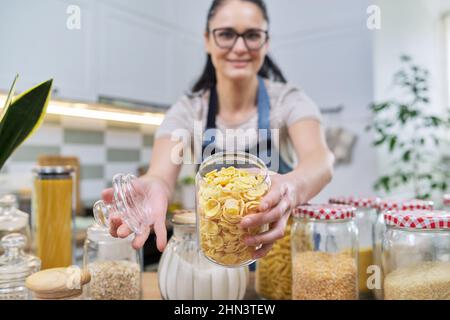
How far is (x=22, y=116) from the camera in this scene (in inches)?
17.0

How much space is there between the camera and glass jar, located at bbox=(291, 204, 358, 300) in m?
0.44

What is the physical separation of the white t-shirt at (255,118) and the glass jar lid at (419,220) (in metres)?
0.32

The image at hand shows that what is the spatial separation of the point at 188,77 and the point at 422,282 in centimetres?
123

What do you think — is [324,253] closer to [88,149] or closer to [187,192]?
[187,192]

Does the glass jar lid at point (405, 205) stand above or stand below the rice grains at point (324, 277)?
above

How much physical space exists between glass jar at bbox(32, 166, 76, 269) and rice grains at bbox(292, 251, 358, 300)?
33cm

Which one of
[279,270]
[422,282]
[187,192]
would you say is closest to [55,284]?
[279,270]

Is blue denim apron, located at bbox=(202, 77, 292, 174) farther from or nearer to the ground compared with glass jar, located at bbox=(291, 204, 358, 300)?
farther from the ground

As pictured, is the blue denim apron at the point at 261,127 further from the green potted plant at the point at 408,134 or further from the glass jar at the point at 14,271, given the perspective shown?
the green potted plant at the point at 408,134

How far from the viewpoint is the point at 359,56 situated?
168 cm

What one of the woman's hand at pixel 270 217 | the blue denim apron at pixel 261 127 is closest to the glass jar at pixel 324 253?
the woman's hand at pixel 270 217

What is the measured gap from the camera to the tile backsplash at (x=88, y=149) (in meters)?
1.33

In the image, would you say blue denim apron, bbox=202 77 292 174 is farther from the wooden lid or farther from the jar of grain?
the wooden lid

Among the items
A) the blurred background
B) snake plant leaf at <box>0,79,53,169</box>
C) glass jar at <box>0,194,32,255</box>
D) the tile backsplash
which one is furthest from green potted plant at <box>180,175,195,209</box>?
snake plant leaf at <box>0,79,53,169</box>
